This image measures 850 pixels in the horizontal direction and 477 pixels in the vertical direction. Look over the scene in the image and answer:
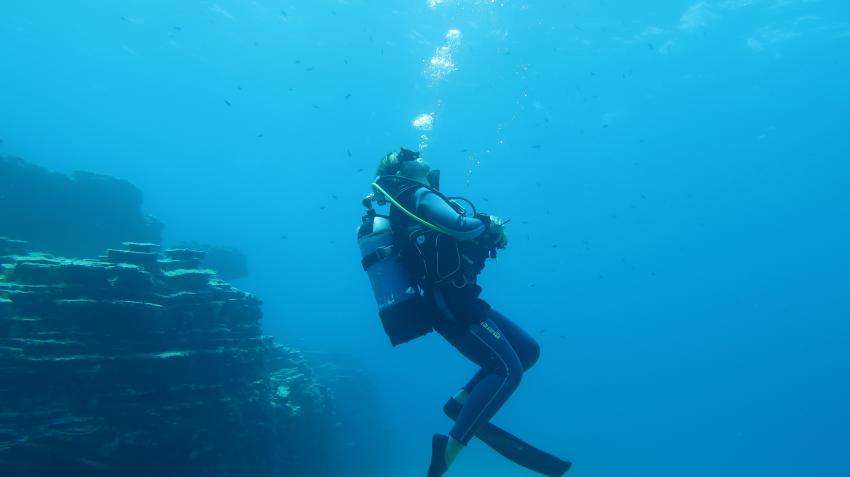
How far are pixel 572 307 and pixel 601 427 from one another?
104 meters

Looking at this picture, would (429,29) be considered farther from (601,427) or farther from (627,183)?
(601,427)

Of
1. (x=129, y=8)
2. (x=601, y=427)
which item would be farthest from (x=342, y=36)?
(x=601, y=427)

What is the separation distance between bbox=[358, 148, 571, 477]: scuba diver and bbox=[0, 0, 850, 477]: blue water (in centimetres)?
1788

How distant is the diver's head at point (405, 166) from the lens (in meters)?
4.52

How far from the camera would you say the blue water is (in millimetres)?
37406

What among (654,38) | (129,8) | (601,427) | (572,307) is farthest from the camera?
(572,307)

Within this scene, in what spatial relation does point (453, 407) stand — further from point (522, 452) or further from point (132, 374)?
point (132, 374)

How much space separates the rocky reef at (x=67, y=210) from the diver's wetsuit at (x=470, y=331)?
2465cm

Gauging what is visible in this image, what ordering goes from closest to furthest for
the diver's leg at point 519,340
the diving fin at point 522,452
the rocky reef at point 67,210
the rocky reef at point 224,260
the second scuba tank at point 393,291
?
the second scuba tank at point 393,291, the diving fin at point 522,452, the diver's leg at point 519,340, the rocky reef at point 67,210, the rocky reef at point 224,260

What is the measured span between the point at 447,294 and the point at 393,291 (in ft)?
1.58

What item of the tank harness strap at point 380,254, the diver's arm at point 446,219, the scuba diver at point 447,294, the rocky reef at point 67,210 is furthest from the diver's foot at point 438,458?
the rocky reef at point 67,210

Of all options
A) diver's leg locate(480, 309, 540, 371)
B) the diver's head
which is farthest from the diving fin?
the diver's head

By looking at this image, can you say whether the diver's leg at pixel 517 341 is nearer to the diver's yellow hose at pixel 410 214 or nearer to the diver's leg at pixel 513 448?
the diver's leg at pixel 513 448

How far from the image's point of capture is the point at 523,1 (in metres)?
33.2
